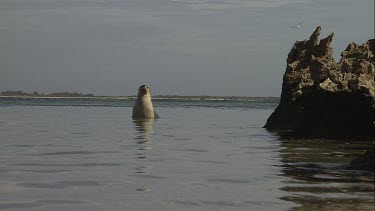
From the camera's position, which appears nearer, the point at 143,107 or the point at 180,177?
the point at 180,177

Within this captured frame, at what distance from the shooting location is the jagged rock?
920 inches

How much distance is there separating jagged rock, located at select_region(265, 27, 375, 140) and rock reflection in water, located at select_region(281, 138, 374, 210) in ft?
17.7

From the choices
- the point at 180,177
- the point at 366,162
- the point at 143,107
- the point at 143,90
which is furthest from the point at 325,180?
the point at 143,90

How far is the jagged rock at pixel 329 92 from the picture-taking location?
76.6ft

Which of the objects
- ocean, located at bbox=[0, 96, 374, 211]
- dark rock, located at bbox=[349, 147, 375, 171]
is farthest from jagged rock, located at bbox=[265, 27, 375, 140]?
dark rock, located at bbox=[349, 147, 375, 171]

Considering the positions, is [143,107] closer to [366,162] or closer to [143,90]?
[143,90]

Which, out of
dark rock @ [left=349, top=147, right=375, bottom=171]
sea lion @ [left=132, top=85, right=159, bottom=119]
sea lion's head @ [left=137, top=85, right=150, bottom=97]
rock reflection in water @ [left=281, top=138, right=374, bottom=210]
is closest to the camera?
rock reflection in water @ [left=281, top=138, right=374, bottom=210]

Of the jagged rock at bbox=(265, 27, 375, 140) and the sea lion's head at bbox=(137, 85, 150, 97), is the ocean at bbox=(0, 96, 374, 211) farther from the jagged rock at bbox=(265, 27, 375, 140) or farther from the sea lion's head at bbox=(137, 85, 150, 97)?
the sea lion's head at bbox=(137, 85, 150, 97)

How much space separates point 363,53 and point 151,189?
18.3m

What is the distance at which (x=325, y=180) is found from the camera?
11.2 metres

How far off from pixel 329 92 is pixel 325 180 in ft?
44.0

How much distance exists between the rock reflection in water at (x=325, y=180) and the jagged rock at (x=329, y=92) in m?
5.40

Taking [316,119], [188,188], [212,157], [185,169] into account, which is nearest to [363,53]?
[316,119]

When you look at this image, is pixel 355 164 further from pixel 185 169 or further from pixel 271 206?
pixel 271 206
